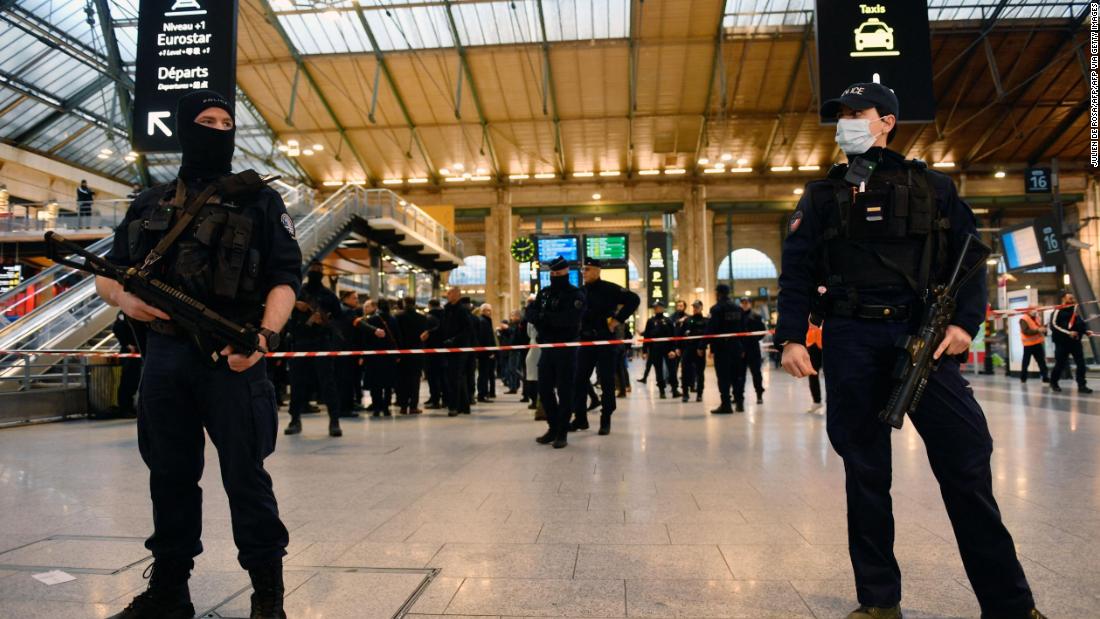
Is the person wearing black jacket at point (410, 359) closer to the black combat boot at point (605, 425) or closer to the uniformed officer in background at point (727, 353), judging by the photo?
the black combat boot at point (605, 425)

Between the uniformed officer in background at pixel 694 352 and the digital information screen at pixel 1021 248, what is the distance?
9580 millimetres

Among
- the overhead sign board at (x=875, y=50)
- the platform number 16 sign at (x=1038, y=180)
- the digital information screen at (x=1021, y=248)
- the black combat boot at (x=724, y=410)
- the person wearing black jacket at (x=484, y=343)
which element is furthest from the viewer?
the platform number 16 sign at (x=1038, y=180)

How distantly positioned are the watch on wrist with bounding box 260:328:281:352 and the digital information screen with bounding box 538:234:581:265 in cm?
1678

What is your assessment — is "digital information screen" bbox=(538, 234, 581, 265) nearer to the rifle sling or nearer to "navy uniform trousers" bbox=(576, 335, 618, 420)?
"navy uniform trousers" bbox=(576, 335, 618, 420)

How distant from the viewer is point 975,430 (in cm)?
214

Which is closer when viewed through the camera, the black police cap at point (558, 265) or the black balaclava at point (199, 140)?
the black balaclava at point (199, 140)

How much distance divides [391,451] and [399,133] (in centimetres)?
2479

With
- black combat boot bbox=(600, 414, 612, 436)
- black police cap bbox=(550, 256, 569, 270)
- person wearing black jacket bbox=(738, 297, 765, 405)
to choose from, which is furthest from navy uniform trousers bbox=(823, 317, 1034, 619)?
person wearing black jacket bbox=(738, 297, 765, 405)

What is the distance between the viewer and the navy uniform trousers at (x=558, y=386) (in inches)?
257

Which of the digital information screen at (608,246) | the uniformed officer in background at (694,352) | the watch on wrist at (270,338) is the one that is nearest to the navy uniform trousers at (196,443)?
the watch on wrist at (270,338)

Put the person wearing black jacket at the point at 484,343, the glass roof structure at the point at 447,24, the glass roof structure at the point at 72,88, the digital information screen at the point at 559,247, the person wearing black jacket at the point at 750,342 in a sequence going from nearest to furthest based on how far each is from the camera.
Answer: the person wearing black jacket at the point at 750,342, the person wearing black jacket at the point at 484,343, the digital information screen at the point at 559,247, the glass roof structure at the point at 72,88, the glass roof structure at the point at 447,24

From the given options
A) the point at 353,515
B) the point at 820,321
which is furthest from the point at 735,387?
the point at 820,321

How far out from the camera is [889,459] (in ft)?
7.55

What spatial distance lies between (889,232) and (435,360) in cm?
986
